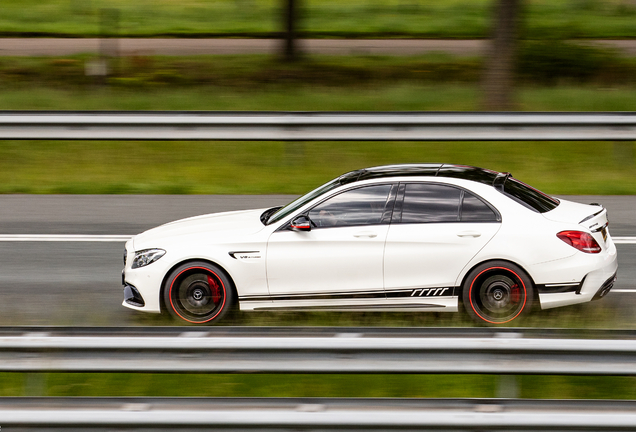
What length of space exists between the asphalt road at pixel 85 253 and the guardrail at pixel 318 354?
Result: 2.10 meters

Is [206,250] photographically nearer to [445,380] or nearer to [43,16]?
[445,380]

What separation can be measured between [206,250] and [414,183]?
1.90 metres

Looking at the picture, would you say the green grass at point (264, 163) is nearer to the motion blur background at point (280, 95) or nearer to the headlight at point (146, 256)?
the motion blur background at point (280, 95)

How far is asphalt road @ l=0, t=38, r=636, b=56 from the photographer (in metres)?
20.0

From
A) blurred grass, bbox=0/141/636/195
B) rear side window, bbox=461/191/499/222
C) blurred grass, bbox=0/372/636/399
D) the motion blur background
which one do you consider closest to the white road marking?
the motion blur background

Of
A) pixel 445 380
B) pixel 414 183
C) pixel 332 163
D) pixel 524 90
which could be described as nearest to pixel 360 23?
pixel 524 90

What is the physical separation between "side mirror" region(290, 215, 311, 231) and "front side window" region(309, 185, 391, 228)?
0.11 meters

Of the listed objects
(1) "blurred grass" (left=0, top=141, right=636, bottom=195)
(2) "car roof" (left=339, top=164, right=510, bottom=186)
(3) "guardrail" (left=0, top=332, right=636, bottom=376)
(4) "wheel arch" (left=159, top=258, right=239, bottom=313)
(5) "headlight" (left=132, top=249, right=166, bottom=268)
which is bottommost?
(3) "guardrail" (left=0, top=332, right=636, bottom=376)

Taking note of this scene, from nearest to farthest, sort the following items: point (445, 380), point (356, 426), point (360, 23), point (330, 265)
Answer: point (356, 426) < point (445, 380) < point (330, 265) < point (360, 23)

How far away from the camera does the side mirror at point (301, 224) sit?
699 centimetres

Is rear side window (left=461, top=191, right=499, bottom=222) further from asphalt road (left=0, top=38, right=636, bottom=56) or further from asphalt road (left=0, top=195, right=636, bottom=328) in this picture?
asphalt road (left=0, top=38, right=636, bottom=56)

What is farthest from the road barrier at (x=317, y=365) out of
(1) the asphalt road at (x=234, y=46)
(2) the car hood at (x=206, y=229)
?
(1) the asphalt road at (x=234, y=46)

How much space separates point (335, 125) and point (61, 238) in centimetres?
429

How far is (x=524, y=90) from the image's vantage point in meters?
16.1
